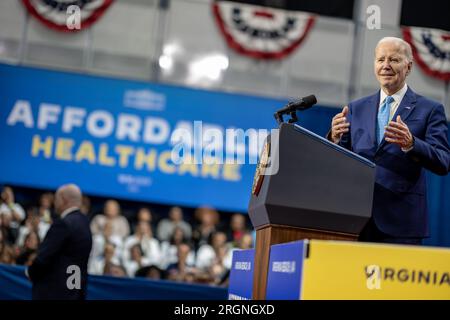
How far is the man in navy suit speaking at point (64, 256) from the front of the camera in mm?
5055

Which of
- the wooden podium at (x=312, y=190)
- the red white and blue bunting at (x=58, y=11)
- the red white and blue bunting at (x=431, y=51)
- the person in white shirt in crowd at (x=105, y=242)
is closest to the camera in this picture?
the wooden podium at (x=312, y=190)

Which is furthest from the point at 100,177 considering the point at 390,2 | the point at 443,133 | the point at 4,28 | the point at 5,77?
the point at 443,133

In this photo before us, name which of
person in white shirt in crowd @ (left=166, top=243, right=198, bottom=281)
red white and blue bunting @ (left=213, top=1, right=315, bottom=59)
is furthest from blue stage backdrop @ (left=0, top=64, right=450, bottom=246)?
red white and blue bunting @ (left=213, top=1, right=315, bottom=59)

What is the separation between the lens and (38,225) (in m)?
8.59

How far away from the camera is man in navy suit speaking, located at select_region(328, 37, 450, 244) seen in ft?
8.09

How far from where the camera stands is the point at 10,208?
8883 millimetres

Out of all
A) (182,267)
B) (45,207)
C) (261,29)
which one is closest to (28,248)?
(45,207)

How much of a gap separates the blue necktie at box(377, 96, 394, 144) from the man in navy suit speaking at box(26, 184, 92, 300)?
3.08m

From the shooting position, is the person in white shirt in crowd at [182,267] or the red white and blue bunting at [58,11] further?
the red white and blue bunting at [58,11]

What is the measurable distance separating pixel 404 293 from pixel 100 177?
772 centimetres

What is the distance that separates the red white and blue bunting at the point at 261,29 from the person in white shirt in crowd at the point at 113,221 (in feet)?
10.0

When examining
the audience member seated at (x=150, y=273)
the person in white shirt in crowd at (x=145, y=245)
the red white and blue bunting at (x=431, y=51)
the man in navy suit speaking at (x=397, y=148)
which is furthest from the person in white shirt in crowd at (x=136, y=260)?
the man in navy suit speaking at (x=397, y=148)

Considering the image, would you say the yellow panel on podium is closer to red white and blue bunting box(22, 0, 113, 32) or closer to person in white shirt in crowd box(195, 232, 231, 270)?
person in white shirt in crowd box(195, 232, 231, 270)

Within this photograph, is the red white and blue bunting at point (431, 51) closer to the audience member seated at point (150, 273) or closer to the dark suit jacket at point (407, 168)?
the audience member seated at point (150, 273)
